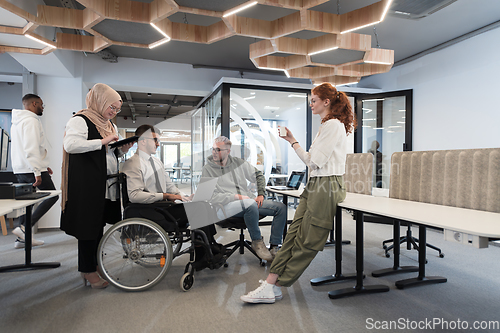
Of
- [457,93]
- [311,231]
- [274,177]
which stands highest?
[457,93]

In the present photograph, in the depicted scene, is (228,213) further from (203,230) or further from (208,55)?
(208,55)

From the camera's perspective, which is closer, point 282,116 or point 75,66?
point 75,66

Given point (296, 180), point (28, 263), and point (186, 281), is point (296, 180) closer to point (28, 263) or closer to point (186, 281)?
point (186, 281)

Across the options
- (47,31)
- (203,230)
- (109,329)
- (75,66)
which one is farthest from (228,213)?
(75,66)

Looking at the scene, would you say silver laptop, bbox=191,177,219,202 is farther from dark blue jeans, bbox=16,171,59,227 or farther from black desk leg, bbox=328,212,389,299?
dark blue jeans, bbox=16,171,59,227

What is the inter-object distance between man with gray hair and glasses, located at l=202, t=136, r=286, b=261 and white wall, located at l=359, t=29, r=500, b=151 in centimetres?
375

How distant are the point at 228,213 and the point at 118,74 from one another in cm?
423

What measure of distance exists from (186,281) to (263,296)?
0.64 m

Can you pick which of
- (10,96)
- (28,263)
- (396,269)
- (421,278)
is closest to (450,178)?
(421,278)

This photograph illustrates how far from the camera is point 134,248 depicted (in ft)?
7.40

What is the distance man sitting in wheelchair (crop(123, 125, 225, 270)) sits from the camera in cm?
227

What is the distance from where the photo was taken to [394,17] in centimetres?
415

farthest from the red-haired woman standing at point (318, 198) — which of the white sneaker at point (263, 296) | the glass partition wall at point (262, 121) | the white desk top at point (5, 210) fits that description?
the glass partition wall at point (262, 121)

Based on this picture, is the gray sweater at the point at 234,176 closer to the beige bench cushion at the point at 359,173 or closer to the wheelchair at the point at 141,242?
the wheelchair at the point at 141,242
